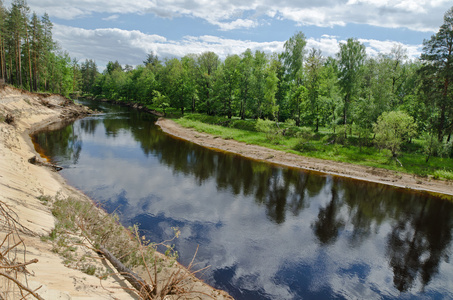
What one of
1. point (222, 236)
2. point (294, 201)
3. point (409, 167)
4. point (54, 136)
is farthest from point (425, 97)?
point (54, 136)

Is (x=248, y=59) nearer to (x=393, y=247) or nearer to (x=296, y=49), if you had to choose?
(x=296, y=49)

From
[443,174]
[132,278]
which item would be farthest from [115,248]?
[443,174]

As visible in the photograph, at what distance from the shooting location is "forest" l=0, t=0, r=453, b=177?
37156 millimetres

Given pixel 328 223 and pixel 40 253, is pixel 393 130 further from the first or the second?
pixel 40 253

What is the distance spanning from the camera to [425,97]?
1523 inches

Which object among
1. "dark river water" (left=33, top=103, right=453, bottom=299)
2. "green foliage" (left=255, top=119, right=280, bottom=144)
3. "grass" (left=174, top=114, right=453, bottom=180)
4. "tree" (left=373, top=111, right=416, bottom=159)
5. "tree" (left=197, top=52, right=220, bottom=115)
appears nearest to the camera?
"dark river water" (left=33, top=103, right=453, bottom=299)

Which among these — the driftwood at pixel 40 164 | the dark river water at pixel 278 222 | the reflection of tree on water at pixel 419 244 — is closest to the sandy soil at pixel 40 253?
the driftwood at pixel 40 164

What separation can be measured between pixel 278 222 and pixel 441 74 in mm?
34314

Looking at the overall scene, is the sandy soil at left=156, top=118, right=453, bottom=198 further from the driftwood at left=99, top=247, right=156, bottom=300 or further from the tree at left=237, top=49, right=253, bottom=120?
the driftwood at left=99, top=247, right=156, bottom=300

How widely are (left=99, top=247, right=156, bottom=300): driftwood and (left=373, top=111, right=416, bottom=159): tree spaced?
3608 centimetres

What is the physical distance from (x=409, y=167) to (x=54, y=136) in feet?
170

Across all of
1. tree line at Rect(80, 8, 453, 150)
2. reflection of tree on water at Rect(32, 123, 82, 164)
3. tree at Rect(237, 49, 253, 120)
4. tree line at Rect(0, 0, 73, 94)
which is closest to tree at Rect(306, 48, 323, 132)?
tree line at Rect(80, 8, 453, 150)

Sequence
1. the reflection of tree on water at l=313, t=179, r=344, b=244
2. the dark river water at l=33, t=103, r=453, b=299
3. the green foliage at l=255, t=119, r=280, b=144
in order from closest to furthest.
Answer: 1. the dark river water at l=33, t=103, r=453, b=299
2. the reflection of tree on water at l=313, t=179, r=344, b=244
3. the green foliage at l=255, t=119, r=280, b=144

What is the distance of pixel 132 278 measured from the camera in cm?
895
